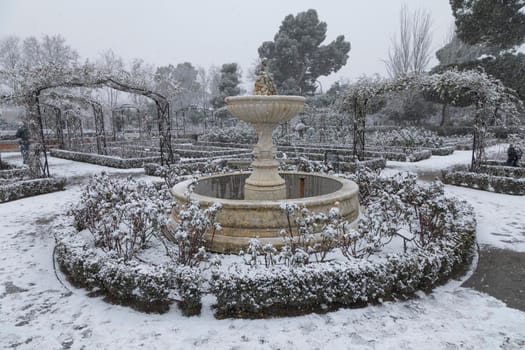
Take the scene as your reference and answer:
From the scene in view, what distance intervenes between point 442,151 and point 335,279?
728 inches

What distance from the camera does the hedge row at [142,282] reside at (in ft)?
13.0

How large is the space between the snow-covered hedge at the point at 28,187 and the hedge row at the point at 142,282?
730 centimetres

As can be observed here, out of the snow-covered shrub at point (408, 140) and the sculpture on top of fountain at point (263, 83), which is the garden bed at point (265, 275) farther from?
the snow-covered shrub at point (408, 140)

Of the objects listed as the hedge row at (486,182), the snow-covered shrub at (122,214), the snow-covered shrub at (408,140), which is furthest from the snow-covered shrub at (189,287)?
the snow-covered shrub at (408,140)

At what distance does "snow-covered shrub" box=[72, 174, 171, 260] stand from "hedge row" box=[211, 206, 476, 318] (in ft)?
5.22

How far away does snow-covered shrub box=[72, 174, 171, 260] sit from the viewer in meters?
4.98

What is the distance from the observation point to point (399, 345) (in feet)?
11.1

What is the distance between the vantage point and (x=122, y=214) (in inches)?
212

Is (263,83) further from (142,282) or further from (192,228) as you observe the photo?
(142,282)

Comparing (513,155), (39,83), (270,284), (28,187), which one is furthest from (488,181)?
(39,83)

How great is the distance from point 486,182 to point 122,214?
10.6 metres

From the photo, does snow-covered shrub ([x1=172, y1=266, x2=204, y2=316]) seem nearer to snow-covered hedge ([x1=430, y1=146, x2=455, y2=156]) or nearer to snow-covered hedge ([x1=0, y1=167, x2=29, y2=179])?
snow-covered hedge ([x1=0, y1=167, x2=29, y2=179])

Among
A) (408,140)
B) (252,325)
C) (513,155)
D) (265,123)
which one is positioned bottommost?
(252,325)

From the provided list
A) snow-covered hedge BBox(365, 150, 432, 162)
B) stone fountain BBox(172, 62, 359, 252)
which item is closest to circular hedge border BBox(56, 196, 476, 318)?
stone fountain BBox(172, 62, 359, 252)
